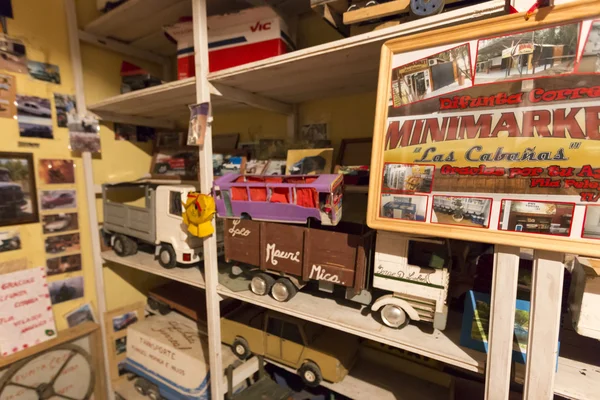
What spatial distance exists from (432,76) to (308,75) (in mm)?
429

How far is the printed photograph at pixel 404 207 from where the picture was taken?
628 mm

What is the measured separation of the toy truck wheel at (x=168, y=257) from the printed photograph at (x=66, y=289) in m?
0.54

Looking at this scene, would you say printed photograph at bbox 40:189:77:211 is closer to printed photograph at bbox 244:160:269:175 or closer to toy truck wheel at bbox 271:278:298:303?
printed photograph at bbox 244:160:269:175

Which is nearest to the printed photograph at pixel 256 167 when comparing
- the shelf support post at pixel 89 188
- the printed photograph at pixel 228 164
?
the printed photograph at pixel 228 164

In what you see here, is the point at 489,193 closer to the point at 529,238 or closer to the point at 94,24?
the point at 529,238

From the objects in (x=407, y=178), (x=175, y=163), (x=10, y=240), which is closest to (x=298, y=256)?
(x=407, y=178)

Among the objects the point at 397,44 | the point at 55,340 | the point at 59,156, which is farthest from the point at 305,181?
the point at 55,340

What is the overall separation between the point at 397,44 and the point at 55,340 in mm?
1789

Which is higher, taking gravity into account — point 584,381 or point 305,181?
point 305,181

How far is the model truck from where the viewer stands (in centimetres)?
118

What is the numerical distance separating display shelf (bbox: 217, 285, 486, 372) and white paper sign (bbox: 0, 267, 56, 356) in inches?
38.8

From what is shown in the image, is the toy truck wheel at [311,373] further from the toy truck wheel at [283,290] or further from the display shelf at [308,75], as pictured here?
the display shelf at [308,75]

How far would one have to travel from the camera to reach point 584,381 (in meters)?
0.61

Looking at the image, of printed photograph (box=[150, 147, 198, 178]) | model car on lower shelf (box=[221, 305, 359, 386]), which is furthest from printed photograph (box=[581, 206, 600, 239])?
printed photograph (box=[150, 147, 198, 178])
